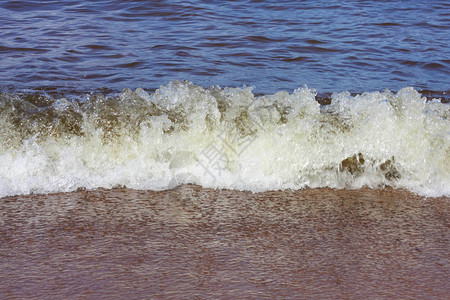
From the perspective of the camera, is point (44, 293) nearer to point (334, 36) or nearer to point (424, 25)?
point (334, 36)

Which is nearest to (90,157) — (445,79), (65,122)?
(65,122)

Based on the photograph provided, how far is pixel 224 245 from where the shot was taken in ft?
7.91

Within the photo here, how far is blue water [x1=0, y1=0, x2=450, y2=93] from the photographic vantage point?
16.4 ft

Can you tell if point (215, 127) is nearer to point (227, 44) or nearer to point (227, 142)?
point (227, 142)

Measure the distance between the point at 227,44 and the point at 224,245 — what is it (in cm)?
405

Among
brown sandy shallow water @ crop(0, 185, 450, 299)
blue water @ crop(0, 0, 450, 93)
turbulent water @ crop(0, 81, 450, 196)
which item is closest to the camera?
brown sandy shallow water @ crop(0, 185, 450, 299)

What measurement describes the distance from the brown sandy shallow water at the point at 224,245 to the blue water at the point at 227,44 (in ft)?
6.44

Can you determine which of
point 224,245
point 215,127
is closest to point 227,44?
point 215,127

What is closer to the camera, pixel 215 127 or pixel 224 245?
pixel 224 245

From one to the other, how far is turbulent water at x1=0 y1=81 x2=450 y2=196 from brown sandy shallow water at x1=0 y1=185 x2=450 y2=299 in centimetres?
16

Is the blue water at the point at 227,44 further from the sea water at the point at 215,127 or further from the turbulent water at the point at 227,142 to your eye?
the turbulent water at the point at 227,142

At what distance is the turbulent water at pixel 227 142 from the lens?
3.16 metres

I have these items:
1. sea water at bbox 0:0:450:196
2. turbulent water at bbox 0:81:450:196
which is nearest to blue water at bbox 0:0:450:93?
sea water at bbox 0:0:450:196

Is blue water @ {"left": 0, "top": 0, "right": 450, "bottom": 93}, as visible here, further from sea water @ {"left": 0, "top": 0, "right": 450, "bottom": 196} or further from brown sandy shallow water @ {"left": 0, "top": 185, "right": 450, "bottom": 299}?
brown sandy shallow water @ {"left": 0, "top": 185, "right": 450, "bottom": 299}
